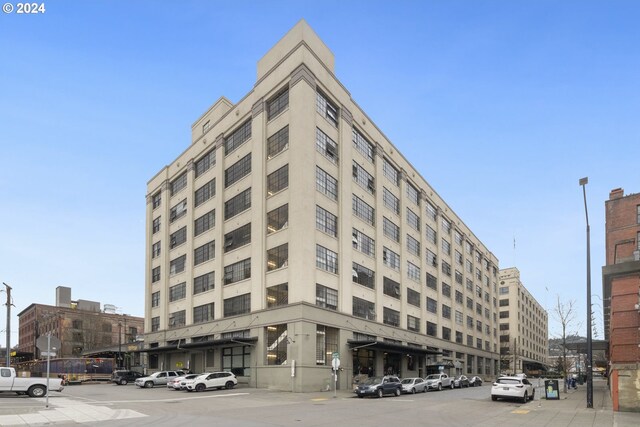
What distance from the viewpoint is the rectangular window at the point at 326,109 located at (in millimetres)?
45928

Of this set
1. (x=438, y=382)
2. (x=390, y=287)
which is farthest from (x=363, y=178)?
(x=438, y=382)

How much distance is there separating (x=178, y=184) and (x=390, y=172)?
85.2ft

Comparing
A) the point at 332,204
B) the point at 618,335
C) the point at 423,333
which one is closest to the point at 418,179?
the point at 423,333

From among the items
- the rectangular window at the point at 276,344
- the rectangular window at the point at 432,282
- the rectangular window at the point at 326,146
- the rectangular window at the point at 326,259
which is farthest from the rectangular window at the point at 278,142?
the rectangular window at the point at 432,282

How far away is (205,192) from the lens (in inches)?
2264

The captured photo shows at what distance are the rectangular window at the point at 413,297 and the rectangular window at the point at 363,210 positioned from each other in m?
12.4

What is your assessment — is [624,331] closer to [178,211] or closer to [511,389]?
[511,389]

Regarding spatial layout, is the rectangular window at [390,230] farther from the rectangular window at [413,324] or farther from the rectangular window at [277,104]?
the rectangular window at [277,104]

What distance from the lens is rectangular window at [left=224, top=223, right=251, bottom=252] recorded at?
158 feet

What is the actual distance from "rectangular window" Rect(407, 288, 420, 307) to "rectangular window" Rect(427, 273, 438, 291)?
4728 millimetres

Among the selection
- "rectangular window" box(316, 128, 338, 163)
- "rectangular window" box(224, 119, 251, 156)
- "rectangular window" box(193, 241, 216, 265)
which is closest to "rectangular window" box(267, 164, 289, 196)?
"rectangular window" box(316, 128, 338, 163)

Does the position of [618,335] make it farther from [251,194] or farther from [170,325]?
[170,325]

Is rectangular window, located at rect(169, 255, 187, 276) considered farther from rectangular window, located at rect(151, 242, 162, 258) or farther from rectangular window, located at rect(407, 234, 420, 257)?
rectangular window, located at rect(407, 234, 420, 257)

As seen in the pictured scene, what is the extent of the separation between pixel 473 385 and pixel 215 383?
31.3 metres
